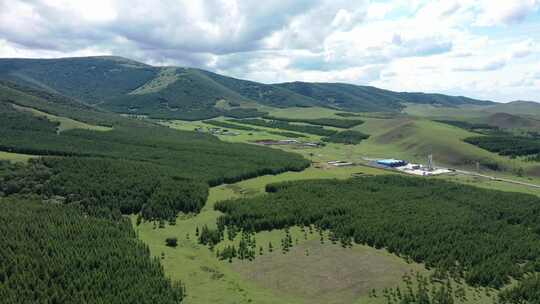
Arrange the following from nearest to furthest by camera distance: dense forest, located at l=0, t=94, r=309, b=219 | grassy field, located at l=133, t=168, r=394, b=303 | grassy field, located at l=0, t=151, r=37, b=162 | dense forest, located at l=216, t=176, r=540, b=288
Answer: grassy field, located at l=133, t=168, r=394, b=303 < dense forest, located at l=216, t=176, r=540, b=288 < dense forest, located at l=0, t=94, r=309, b=219 < grassy field, located at l=0, t=151, r=37, b=162

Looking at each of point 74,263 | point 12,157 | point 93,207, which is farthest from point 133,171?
point 74,263

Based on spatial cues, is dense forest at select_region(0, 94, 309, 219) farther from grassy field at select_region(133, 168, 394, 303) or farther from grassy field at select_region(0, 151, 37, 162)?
grassy field at select_region(0, 151, 37, 162)

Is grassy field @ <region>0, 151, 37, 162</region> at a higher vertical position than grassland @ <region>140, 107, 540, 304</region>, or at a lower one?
higher

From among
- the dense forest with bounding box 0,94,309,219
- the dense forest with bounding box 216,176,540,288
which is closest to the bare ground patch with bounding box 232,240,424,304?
the dense forest with bounding box 216,176,540,288

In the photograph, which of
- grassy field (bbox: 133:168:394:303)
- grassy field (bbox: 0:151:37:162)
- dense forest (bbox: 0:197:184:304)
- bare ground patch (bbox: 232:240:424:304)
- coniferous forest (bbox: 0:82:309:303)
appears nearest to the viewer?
dense forest (bbox: 0:197:184:304)

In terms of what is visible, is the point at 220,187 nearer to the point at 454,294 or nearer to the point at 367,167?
the point at 367,167

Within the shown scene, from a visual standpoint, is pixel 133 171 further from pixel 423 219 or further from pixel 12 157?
pixel 423 219

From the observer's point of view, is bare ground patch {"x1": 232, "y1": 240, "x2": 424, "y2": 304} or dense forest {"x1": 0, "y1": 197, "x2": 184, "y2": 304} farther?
bare ground patch {"x1": 232, "y1": 240, "x2": 424, "y2": 304}

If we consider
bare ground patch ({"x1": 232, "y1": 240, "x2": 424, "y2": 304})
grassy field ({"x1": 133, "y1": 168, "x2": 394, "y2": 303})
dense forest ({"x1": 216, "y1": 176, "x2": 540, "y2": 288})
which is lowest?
grassy field ({"x1": 133, "y1": 168, "x2": 394, "y2": 303})
